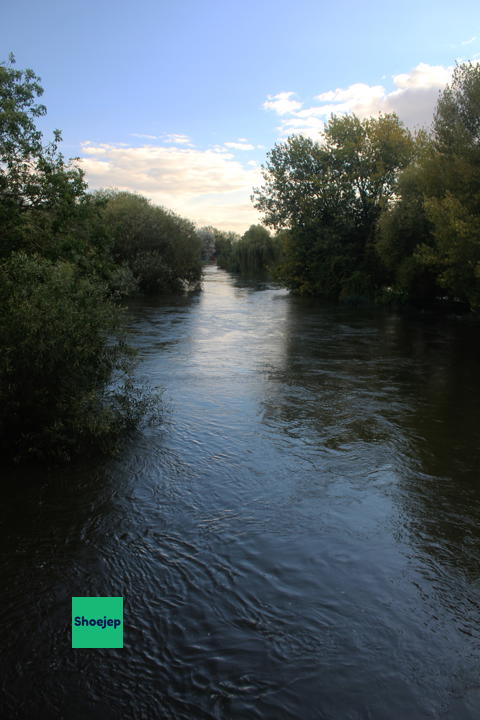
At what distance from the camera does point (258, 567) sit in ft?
19.5

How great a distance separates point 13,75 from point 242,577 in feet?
50.8

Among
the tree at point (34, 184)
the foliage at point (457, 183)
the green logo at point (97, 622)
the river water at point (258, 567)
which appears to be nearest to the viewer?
the river water at point (258, 567)

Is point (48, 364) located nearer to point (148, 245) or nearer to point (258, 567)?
point (258, 567)

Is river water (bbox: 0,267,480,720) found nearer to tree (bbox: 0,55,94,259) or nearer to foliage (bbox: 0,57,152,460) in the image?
foliage (bbox: 0,57,152,460)

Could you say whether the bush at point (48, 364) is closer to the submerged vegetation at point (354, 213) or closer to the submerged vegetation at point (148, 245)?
the submerged vegetation at point (148, 245)

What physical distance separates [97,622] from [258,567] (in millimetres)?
1792

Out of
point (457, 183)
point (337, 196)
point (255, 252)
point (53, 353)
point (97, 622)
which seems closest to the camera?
point (97, 622)

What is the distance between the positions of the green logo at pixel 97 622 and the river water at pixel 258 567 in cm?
9

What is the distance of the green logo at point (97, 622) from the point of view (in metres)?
4.80

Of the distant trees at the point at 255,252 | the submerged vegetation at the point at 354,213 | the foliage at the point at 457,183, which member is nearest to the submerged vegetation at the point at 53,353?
the foliage at the point at 457,183

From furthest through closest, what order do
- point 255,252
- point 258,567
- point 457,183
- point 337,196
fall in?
Result: 1. point 255,252
2. point 337,196
3. point 457,183
4. point 258,567

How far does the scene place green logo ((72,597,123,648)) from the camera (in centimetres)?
480

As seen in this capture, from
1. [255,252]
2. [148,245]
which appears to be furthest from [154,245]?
[255,252]

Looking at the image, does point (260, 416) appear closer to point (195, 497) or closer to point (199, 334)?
point (195, 497)
